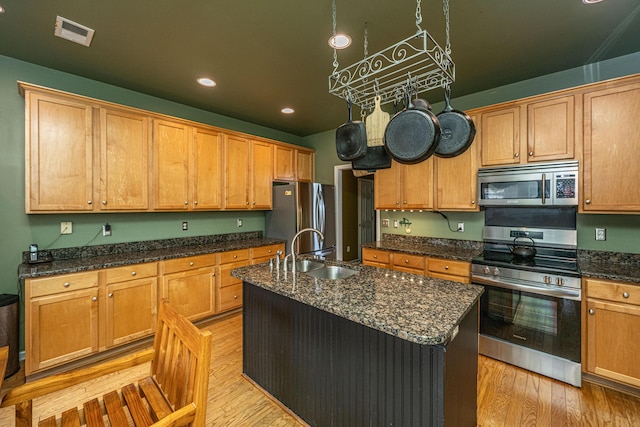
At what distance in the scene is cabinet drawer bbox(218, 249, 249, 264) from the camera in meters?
3.45

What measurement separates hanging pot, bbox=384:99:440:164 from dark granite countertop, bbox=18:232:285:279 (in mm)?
2637

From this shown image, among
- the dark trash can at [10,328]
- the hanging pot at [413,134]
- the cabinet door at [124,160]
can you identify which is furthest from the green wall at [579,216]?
the dark trash can at [10,328]

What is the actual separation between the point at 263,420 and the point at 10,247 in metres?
2.72

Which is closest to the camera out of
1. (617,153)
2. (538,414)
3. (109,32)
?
(538,414)

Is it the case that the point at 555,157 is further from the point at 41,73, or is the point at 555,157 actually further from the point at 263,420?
the point at 41,73

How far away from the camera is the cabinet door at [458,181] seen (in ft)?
9.68

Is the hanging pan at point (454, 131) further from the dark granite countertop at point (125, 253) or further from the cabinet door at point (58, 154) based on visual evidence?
the cabinet door at point (58, 154)

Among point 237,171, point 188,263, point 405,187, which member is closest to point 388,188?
point 405,187

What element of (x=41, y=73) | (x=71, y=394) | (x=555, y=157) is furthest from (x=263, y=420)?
(x=41, y=73)

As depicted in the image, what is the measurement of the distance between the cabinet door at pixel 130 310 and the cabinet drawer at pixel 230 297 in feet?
2.51

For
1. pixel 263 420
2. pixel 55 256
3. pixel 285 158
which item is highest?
pixel 285 158

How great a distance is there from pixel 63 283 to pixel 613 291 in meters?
4.31

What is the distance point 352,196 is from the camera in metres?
5.38

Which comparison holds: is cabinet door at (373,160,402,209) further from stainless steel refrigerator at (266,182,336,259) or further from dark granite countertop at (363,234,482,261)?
stainless steel refrigerator at (266,182,336,259)
